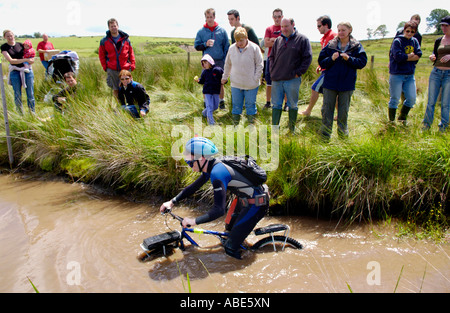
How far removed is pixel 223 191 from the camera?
315 cm

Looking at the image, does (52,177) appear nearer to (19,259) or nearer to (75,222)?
(75,222)

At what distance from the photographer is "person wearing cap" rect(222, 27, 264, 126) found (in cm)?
579

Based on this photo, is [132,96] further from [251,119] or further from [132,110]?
[251,119]

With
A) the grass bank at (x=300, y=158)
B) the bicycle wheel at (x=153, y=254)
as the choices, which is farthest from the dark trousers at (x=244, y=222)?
the grass bank at (x=300, y=158)

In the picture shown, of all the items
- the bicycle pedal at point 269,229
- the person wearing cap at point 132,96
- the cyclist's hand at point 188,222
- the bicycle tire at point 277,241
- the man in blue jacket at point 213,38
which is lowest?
the bicycle tire at point 277,241

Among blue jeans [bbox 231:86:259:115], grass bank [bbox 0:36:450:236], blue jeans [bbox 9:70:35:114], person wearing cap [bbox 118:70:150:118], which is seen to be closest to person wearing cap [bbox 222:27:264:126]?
blue jeans [bbox 231:86:259:115]

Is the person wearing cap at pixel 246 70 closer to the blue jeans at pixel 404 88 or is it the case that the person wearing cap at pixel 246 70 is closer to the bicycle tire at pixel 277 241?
the blue jeans at pixel 404 88

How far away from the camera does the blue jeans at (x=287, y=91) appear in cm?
567

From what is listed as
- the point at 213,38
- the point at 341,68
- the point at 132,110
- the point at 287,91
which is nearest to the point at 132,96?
the point at 132,110

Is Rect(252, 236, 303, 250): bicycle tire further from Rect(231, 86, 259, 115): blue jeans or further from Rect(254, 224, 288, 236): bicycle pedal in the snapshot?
Rect(231, 86, 259, 115): blue jeans

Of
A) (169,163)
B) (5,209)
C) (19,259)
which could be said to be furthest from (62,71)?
(19,259)

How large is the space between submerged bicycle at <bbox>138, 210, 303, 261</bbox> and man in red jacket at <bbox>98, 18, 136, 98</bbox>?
4.72 metres

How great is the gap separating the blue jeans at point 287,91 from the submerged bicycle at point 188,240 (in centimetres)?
268

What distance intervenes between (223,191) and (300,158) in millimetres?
1627
